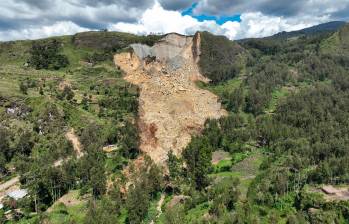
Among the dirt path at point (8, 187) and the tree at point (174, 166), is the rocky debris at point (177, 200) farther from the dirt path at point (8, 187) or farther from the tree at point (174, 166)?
the dirt path at point (8, 187)

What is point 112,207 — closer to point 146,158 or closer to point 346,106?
point 146,158

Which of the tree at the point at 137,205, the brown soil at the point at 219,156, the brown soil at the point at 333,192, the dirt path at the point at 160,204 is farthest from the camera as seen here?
the brown soil at the point at 219,156

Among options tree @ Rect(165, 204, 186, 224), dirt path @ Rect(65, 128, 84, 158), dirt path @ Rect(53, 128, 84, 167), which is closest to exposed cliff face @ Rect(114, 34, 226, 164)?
tree @ Rect(165, 204, 186, 224)

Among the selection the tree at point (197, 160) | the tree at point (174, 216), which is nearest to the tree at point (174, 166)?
the tree at point (197, 160)

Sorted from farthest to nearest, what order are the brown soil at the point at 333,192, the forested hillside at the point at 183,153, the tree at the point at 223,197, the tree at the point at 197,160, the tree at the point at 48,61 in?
1. the tree at the point at 48,61
2. the brown soil at the point at 333,192
3. the tree at the point at 197,160
4. the forested hillside at the point at 183,153
5. the tree at the point at 223,197

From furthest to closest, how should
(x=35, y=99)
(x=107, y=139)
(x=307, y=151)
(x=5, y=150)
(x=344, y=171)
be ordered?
(x=35, y=99) < (x=107, y=139) < (x=5, y=150) < (x=307, y=151) < (x=344, y=171)

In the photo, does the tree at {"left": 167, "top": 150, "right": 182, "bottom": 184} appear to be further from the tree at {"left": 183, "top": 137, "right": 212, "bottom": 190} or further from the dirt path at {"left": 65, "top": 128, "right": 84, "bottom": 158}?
the dirt path at {"left": 65, "top": 128, "right": 84, "bottom": 158}

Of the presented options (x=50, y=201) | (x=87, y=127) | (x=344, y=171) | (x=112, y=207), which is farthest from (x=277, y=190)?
(x=87, y=127)

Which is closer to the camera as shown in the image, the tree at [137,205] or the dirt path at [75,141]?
the tree at [137,205]

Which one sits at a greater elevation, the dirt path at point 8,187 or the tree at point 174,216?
the tree at point 174,216
